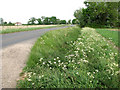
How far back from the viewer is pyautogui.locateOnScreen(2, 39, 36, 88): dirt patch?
258 centimetres

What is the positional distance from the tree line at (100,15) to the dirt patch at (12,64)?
105ft

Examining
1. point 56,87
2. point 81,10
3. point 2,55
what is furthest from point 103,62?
point 81,10

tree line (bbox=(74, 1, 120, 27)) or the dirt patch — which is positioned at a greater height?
tree line (bbox=(74, 1, 120, 27))

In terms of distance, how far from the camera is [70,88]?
90.0 inches

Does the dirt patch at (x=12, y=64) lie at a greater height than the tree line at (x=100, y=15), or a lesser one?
lesser

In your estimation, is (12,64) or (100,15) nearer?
(12,64)

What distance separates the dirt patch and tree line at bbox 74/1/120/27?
31879 millimetres

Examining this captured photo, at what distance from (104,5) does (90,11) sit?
452 centimetres

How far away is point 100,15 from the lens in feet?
111

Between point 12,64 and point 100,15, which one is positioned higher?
point 100,15

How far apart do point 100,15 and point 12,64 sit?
1411 inches

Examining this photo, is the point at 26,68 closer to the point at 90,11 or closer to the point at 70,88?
the point at 70,88

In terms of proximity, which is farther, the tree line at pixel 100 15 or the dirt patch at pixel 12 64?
the tree line at pixel 100 15

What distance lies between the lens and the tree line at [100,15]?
31.2 m
